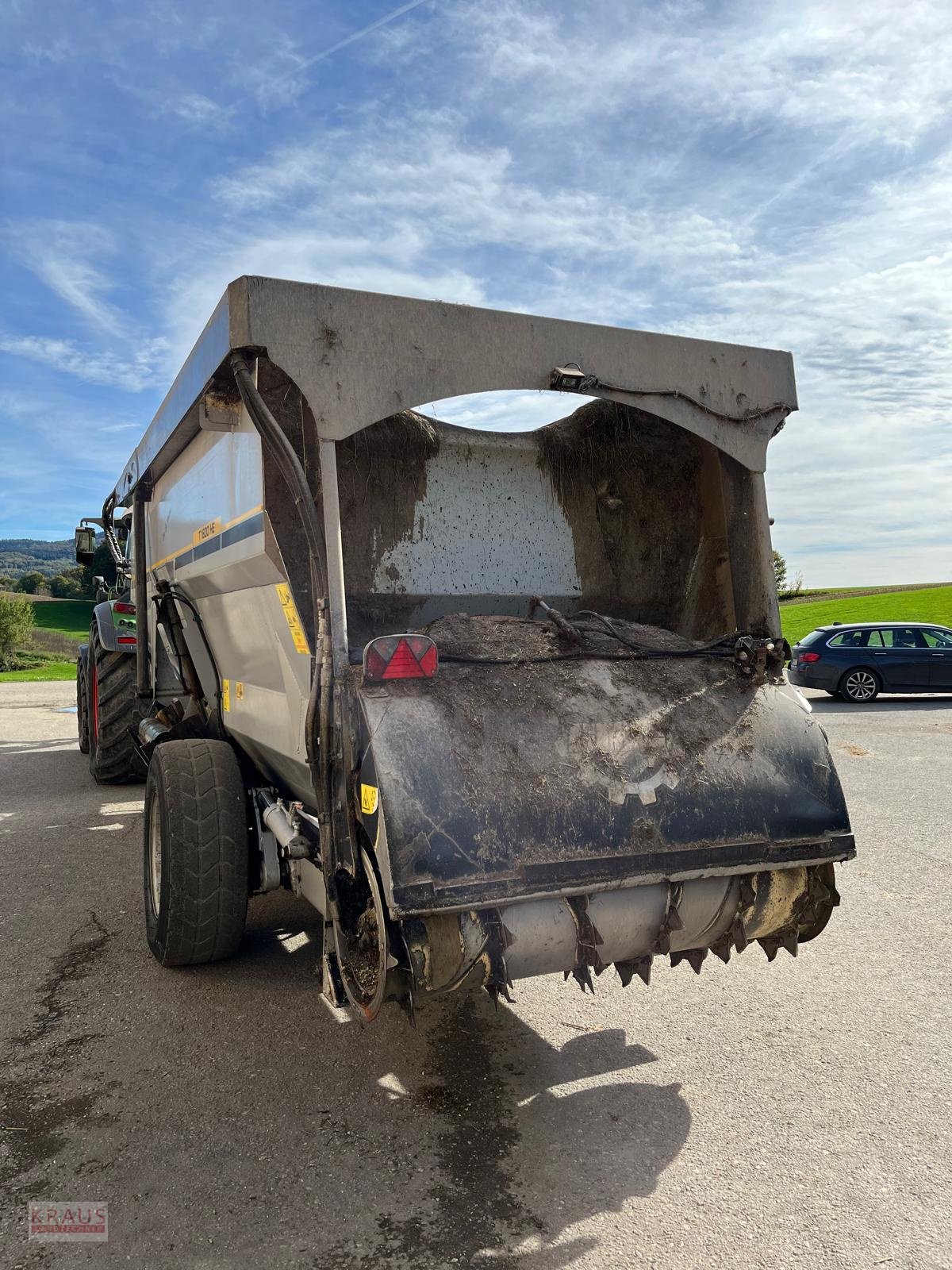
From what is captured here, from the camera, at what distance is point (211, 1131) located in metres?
3.08

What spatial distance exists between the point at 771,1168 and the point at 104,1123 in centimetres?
212

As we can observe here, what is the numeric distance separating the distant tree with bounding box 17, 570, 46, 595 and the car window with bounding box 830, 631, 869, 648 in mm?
73247

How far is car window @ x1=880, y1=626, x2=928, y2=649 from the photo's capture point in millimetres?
16125

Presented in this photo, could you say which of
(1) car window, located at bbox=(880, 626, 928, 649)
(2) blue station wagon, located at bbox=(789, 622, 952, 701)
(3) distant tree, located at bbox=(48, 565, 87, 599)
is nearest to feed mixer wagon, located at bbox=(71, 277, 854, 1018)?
(2) blue station wagon, located at bbox=(789, 622, 952, 701)

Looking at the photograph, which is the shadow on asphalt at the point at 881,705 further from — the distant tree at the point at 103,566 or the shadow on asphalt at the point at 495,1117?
the shadow on asphalt at the point at 495,1117

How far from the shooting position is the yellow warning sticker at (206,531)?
14.6ft

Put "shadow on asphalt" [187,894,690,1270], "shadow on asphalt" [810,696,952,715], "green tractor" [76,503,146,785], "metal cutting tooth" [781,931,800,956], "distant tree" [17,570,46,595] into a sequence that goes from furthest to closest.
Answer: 1. "distant tree" [17,570,46,595]
2. "shadow on asphalt" [810,696,952,715]
3. "green tractor" [76,503,146,785]
4. "metal cutting tooth" [781,931,800,956]
5. "shadow on asphalt" [187,894,690,1270]

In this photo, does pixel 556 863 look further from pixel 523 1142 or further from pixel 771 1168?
pixel 771 1168

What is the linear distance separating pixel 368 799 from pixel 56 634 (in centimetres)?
5324

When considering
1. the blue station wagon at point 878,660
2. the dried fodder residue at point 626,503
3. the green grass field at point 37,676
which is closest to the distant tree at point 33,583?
the green grass field at point 37,676

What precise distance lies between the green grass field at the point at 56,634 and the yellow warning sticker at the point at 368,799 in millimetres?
23534

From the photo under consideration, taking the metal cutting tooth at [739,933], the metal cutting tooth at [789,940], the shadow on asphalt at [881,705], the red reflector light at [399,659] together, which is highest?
the red reflector light at [399,659]

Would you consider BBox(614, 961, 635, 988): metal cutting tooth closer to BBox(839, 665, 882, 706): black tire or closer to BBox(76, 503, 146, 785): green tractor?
BBox(76, 503, 146, 785): green tractor

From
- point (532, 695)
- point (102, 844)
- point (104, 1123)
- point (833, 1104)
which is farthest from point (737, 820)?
point (102, 844)
